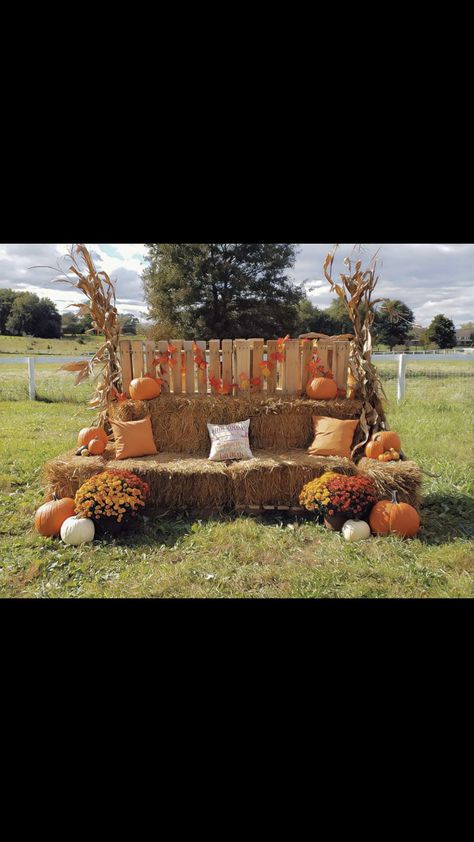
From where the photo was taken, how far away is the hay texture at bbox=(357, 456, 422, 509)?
316 cm

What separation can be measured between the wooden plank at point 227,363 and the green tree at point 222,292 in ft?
25.6

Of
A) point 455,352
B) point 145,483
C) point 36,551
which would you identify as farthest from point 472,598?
point 455,352

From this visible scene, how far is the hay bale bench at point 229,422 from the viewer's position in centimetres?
338

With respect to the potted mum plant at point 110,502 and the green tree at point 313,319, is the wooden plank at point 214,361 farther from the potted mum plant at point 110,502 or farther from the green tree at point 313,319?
the green tree at point 313,319

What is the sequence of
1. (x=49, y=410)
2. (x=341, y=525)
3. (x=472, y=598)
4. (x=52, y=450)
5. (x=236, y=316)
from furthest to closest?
(x=236, y=316) < (x=49, y=410) < (x=52, y=450) < (x=341, y=525) < (x=472, y=598)

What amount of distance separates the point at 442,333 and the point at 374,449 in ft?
16.9

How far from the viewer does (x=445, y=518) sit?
340 cm

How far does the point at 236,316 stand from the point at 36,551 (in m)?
9.66

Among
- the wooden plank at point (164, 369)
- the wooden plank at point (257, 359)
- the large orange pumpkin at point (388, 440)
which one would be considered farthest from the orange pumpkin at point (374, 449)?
the wooden plank at point (164, 369)

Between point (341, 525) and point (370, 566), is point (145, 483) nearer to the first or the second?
point (341, 525)

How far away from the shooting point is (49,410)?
655 cm

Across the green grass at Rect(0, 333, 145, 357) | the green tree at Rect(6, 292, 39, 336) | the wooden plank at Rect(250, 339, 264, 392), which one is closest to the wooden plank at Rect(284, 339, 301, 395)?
the wooden plank at Rect(250, 339, 264, 392)

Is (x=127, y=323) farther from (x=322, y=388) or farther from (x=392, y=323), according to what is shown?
(x=392, y=323)

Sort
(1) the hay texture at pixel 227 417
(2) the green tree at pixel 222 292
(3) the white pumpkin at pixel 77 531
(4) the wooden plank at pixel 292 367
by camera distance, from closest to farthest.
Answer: (3) the white pumpkin at pixel 77 531 → (1) the hay texture at pixel 227 417 → (4) the wooden plank at pixel 292 367 → (2) the green tree at pixel 222 292
